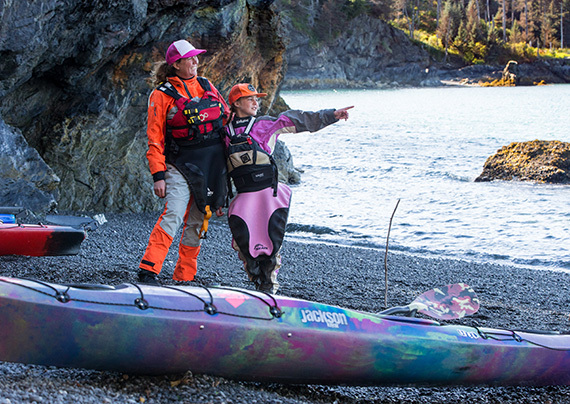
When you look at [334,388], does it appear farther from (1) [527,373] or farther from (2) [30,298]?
(2) [30,298]

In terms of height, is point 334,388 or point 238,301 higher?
point 238,301

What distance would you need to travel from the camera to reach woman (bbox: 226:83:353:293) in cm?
430

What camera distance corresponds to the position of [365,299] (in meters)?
5.21

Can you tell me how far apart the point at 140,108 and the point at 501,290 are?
18.7 feet

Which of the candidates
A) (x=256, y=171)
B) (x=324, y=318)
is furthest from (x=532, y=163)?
(x=324, y=318)

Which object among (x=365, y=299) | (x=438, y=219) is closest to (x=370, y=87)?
(x=438, y=219)

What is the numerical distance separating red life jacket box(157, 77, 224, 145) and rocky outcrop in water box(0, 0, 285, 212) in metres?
2.35

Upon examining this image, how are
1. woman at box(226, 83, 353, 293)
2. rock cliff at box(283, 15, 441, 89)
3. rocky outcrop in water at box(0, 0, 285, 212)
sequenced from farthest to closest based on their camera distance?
rock cliff at box(283, 15, 441, 89), rocky outcrop in water at box(0, 0, 285, 212), woman at box(226, 83, 353, 293)

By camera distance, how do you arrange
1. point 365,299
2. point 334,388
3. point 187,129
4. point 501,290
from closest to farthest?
point 334,388 → point 187,129 → point 365,299 → point 501,290

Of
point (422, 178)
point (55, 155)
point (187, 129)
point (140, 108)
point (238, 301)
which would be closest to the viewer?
point (238, 301)

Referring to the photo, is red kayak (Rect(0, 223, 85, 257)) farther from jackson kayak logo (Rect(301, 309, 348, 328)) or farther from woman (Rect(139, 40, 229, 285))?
jackson kayak logo (Rect(301, 309, 348, 328))

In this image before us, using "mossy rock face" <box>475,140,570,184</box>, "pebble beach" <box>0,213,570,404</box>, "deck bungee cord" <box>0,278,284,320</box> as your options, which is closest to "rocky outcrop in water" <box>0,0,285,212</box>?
"pebble beach" <box>0,213,570,404</box>

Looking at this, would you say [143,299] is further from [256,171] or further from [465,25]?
[465,25]

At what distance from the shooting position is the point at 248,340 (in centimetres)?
300
